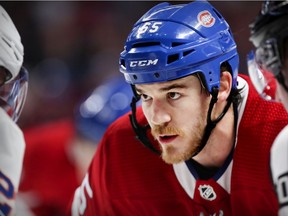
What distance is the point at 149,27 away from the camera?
1828 millimetres

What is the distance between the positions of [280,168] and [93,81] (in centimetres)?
253

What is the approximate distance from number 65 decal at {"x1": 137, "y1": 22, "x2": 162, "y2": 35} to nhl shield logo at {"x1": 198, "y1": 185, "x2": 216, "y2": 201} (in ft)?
1.76

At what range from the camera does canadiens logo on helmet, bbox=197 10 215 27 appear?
1857 mm

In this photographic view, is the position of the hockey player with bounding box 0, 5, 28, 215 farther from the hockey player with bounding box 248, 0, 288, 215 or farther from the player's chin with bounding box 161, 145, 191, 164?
the hockey player with bounding box 248, 0, 288, 215

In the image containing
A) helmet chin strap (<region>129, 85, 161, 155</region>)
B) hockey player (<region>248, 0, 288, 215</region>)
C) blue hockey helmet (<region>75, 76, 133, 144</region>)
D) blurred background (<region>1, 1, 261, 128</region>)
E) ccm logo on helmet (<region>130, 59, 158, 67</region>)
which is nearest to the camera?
hockey player (<region>248, 0, 288, 215</region>)

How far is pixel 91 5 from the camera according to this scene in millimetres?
3789

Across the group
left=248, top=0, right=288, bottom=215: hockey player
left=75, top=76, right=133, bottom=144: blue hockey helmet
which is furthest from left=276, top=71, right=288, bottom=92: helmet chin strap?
left=75, top=76, right=133, bottom=144: blue hockey helmet

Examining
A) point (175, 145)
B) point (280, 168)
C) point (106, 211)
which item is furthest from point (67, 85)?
point (280, 168)

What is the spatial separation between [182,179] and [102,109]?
47.3 inches

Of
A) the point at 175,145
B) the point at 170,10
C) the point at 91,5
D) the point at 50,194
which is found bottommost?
the point at 50,194

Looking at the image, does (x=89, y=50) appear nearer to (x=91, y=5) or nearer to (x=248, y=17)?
(x=91, y=5)

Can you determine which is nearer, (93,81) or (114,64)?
(114,64)

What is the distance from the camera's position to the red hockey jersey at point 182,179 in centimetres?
197

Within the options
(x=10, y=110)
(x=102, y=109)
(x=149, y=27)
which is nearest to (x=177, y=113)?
(x=149, y=27)
